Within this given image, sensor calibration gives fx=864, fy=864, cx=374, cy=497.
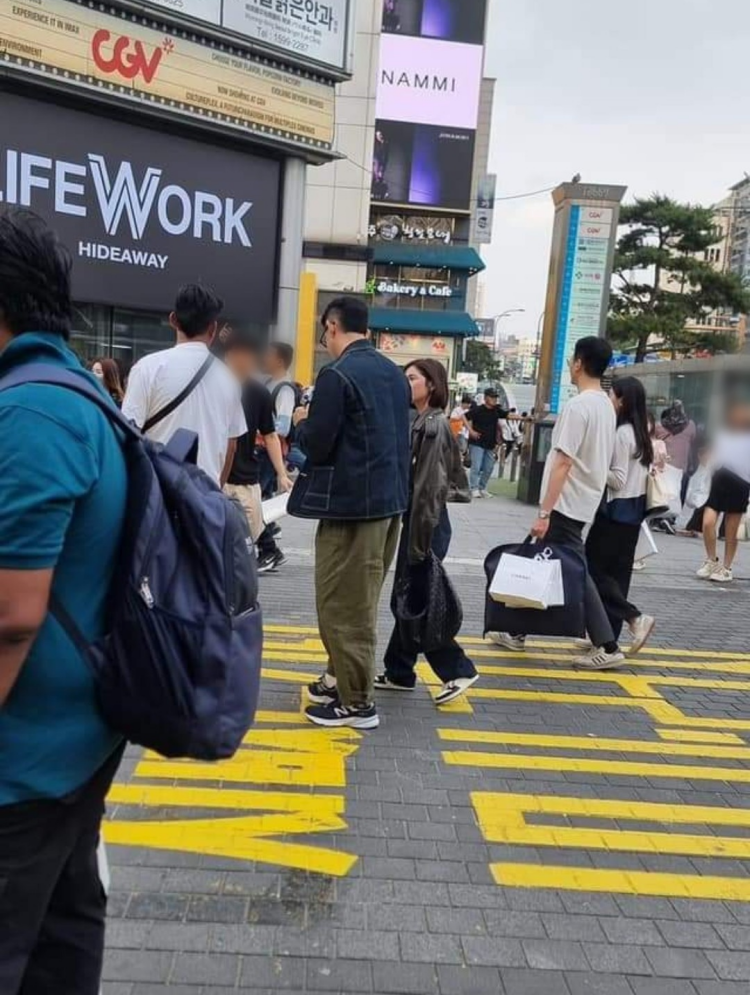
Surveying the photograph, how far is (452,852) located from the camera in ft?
10.2

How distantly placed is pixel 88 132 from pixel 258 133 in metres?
2.47

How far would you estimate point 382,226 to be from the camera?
42.3 metres

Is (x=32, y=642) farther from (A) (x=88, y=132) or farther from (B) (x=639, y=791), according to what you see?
(A) (x=88, y=132)

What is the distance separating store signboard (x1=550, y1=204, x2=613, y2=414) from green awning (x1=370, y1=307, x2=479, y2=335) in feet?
91.2

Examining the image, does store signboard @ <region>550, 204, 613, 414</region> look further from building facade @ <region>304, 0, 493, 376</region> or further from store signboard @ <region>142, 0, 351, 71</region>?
building facade @ <region>304, 0, 493, 376</region>

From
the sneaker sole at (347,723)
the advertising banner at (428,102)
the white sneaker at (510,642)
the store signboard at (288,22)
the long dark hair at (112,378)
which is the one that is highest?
the advertising banner at (428,102)

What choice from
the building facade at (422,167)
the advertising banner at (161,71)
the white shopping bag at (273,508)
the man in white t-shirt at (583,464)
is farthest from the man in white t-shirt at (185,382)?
the building facade at (422,167)

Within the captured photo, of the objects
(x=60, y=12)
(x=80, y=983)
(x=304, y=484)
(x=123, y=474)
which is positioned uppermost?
(x=60, y=12)

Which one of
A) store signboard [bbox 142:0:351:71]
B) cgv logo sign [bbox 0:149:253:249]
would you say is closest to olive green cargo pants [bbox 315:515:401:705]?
cgv logo sign [bbox 0:149:253:249]

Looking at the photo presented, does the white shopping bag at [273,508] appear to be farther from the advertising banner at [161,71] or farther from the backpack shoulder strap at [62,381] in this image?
the backpack shoulder strap at [62,381]

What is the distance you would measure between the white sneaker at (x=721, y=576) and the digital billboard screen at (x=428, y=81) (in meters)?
38.1

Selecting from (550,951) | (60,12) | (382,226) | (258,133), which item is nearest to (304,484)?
(550,951)

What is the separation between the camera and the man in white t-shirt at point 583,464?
4.97 meters

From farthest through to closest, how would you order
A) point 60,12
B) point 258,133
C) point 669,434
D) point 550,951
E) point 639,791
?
point 258,133 → point 669,434 → point 60,12 → point 639,791 → point 550,951
